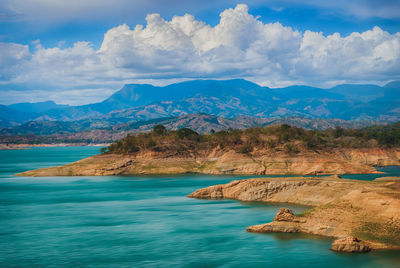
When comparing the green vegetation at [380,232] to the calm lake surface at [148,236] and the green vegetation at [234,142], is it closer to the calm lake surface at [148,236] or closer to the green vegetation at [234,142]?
the calm lake surface at [148,236]

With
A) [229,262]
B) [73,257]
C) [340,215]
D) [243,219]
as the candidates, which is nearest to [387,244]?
[340,215]

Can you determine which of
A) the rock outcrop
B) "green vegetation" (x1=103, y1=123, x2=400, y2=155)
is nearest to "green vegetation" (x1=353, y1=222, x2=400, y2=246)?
the rock outcrop

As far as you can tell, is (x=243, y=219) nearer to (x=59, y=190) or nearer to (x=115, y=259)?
(x=115, y=259)

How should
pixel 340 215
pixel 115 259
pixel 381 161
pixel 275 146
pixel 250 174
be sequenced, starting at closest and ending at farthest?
1. pixel 115 259
2. pixel 340 215
3. pixel 250 174
4. pixel 275 146
5. pixel 381 161

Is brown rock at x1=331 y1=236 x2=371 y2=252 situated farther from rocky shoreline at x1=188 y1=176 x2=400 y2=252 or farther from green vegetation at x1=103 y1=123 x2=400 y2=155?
green vegetation at x1=103 y1=123 x2=400 y2=155

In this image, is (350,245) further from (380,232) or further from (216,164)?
(216,164)

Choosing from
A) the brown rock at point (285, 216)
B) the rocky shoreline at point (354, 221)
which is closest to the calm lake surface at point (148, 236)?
the rocky shoreline at point (354, 221)
